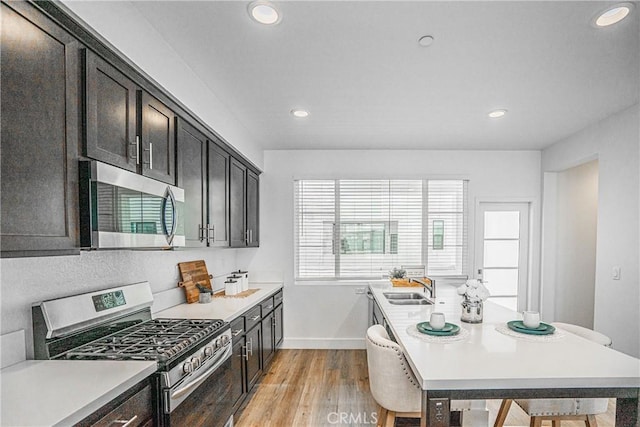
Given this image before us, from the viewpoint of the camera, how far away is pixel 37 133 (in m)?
1.24

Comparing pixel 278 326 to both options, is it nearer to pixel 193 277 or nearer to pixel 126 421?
pixel 193 277

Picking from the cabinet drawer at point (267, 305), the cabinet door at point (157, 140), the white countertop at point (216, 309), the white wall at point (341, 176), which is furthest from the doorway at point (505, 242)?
the cabinet door at point (157, 140)

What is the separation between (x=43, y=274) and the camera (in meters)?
1.69

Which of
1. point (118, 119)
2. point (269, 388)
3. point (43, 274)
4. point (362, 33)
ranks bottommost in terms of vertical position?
point (269, 388)

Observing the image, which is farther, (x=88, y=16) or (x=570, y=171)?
(x=570, y=171)

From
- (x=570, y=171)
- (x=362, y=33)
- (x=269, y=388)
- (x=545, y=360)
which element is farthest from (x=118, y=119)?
(x=570, y=171)

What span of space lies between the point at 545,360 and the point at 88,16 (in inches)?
101

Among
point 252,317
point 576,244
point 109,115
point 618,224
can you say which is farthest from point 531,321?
point 576,244

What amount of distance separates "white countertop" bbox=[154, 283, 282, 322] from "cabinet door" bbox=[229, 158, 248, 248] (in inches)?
22.8

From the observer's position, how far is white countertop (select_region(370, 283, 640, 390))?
1555 millimetres

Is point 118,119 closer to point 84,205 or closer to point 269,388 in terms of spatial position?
point 84,205

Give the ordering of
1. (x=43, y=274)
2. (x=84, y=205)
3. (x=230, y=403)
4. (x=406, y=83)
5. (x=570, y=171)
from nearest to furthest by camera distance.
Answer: (x=84, y=205), (x=43, y=274), (x=230, y=403), (x=406, y=83), (x=570, y=171)

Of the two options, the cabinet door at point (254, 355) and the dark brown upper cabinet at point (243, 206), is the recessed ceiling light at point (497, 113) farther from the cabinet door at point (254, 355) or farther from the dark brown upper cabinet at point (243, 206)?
the cabinet door at point (254, 355)

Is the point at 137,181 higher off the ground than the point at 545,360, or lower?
higher
